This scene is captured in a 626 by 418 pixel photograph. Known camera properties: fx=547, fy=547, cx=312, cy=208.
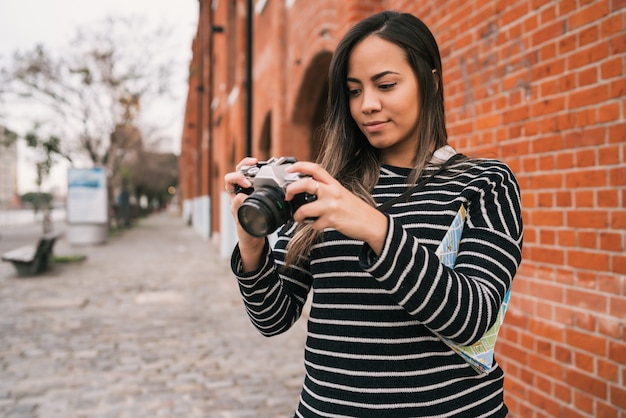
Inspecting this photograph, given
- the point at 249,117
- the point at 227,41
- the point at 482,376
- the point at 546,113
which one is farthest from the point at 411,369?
the point at 227,41

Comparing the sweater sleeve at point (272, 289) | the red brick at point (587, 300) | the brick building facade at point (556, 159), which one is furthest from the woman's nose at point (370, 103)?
the red brick at point (587, 300)

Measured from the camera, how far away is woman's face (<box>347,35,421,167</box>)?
4.46 ft

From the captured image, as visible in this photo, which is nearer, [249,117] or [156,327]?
[156,327]

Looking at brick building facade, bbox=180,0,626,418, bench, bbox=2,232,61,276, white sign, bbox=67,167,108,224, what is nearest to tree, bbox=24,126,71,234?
white sign, bbox=67,167,108,224

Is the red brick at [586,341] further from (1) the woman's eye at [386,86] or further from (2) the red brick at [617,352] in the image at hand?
(1) the woman's eye at [386,86]

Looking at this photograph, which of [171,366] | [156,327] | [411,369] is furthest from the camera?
[156,327]

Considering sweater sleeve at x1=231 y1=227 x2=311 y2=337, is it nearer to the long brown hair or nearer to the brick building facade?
the long brown hair

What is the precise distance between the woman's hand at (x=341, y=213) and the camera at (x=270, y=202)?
31 millimetres

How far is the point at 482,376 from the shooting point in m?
1.35

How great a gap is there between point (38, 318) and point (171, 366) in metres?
3.06

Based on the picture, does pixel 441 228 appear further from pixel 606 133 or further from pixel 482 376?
pixel 606 133

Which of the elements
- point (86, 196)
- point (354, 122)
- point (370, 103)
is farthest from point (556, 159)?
point (86, 196)

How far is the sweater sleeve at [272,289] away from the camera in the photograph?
146 centimetres

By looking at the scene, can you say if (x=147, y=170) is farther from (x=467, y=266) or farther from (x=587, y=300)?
(x=467, y=266)
